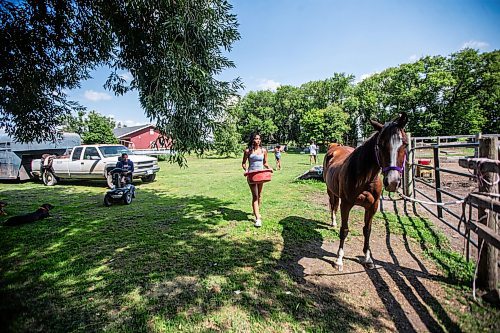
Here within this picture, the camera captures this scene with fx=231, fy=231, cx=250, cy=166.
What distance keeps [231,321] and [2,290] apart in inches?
124

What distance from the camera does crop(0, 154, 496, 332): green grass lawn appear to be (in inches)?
96.9

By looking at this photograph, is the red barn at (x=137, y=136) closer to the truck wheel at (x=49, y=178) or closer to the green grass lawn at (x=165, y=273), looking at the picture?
the truck wheel at (x=49, y=178)

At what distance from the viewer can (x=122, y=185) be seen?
28.9ft

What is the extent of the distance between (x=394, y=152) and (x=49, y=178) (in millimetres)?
16202

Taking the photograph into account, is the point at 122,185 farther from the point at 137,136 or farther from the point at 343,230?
the point at 137,136

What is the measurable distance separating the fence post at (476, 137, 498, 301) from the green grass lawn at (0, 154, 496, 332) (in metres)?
1.60

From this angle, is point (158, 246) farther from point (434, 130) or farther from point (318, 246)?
point (434, 130)

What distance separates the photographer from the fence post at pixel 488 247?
2.63 metres

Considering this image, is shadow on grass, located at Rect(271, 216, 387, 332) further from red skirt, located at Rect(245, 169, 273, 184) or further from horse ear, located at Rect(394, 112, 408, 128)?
horse ear, located at Rect(394, 112, 408, 128)

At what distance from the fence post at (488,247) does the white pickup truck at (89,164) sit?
12.0 meters

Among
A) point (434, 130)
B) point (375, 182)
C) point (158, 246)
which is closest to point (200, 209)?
point (158, 246)

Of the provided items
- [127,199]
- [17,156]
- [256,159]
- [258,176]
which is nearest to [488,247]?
[258,176]

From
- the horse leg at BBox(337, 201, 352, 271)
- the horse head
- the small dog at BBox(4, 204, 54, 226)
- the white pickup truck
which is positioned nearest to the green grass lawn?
the small dog at BBox(4, 204, 54, 226)

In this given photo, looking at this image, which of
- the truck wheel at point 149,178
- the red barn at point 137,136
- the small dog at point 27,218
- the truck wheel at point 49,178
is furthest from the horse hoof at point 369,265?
the red barn at point 137,136
